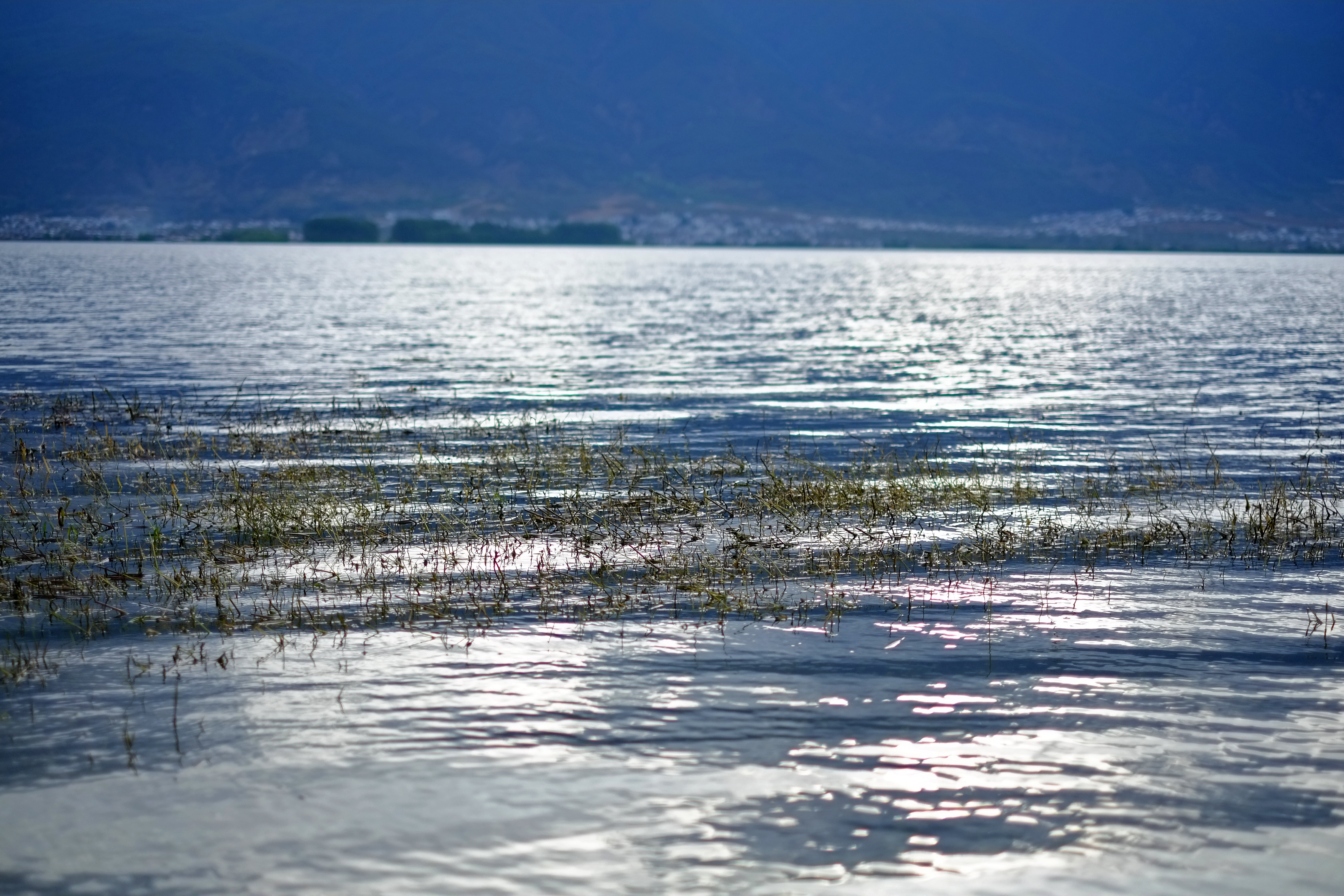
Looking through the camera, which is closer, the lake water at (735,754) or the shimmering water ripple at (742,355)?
the lake water at (735,754)

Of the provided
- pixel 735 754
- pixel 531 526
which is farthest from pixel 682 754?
pixel 531 526

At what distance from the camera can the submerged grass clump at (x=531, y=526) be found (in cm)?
1511

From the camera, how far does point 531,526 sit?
63.0 ft

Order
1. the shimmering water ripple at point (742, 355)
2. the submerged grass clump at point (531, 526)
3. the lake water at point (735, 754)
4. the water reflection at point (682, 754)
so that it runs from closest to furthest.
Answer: the lake water at point (735, 754), the water reflection at point (682, 754), the submerged grass clump at point (531, 526), the shimmering water ripple at point (742, 355)

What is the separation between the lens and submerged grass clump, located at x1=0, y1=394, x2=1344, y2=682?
49.6ft

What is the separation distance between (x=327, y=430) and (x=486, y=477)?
678cm

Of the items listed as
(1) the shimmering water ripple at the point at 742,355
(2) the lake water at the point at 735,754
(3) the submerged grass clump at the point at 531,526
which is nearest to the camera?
(2) the lake water at the point at 735,754

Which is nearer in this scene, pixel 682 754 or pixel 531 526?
pixel 682 754

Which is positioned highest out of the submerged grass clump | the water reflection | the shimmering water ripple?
the shimmering water ripple

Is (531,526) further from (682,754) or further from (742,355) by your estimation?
(742,355)

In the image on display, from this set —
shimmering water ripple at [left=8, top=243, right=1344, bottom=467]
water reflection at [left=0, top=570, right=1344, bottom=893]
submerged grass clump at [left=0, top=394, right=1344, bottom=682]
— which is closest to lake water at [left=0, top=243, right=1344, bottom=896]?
water reflection at [left=0, top=570, right=1344, bottom=893]

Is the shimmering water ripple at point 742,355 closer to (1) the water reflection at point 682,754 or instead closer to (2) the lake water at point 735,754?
(2) the lake water at point 735,754

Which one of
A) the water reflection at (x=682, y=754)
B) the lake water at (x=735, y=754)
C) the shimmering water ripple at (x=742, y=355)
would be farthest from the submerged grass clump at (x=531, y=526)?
the shimmering water ripple at (x=742, y=355)

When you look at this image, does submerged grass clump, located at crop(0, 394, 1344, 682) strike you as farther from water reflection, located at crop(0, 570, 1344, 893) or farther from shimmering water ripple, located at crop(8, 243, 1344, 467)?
shimmering water ripple, located at crop(8, 243, 1344, 467)
